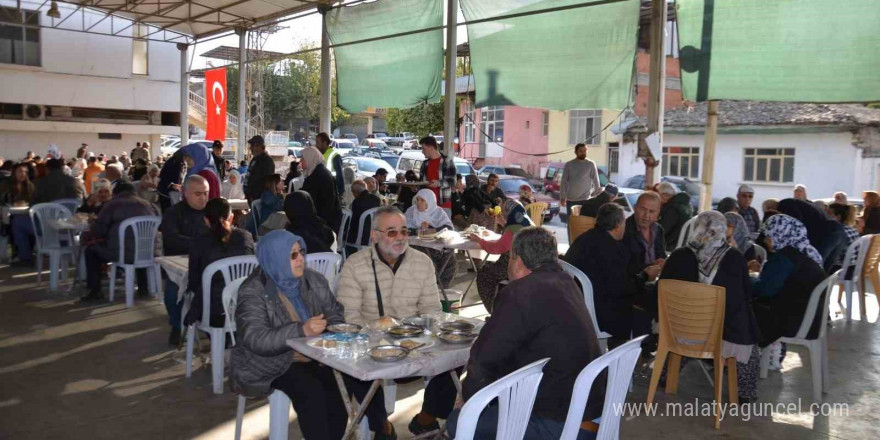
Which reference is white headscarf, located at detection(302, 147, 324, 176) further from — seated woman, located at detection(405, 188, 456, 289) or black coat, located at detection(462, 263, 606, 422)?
black coat, located at detection(462, 263, 606, 422)

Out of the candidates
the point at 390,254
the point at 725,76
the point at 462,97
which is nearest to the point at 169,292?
the point at 390,254

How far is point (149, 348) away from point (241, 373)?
2763 millimetres

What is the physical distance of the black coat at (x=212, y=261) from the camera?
4.64 m

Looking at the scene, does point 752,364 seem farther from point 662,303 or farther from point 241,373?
point 241,373

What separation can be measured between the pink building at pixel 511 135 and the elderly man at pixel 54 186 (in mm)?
19429

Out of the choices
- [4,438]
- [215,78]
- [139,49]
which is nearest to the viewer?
[4,438]

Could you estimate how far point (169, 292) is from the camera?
5.64 meters

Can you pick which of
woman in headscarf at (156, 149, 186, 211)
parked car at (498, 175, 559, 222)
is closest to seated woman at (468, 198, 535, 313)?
woman in headscarf at (156, 149, 186, 211)

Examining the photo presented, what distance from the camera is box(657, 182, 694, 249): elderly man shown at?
7.54 metres

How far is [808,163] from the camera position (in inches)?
786

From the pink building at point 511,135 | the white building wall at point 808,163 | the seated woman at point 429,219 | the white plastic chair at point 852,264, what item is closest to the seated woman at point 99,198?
the seated woman at point 429,219

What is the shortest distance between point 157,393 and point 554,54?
6.13 metres

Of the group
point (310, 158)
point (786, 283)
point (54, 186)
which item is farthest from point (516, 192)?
point (786, 283)

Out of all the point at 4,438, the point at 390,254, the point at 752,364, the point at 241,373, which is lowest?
the point at 4,438
